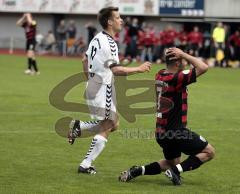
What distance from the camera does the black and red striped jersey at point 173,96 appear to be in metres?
8.85

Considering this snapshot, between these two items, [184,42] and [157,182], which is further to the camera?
[184,42]

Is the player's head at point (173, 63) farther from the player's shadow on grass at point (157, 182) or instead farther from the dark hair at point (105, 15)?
the player's shadow on grass at point (157, 182)

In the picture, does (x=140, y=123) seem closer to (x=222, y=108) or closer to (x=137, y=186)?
(x=222, y=108)

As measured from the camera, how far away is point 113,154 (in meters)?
11.6

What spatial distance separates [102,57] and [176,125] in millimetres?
1481

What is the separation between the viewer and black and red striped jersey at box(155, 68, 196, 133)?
8.85 metres

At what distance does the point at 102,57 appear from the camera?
9805 millimetres

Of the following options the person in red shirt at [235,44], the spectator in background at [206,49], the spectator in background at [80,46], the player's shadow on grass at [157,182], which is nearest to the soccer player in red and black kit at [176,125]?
the player's shadow on grass at [157,182]

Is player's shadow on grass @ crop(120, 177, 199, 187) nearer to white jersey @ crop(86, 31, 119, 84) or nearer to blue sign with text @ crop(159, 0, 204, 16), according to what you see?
white jersey @ crop(86, 31, 119, 84)

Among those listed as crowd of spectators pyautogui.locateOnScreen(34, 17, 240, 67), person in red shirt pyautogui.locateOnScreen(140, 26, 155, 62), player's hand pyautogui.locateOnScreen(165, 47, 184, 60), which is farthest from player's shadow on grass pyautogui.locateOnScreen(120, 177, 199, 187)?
person in red shirt pyautogui.locateOnScreen(140, 26, 155, 62)

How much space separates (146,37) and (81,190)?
31.7 m

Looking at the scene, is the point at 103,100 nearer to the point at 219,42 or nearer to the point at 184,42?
the point at 219,42

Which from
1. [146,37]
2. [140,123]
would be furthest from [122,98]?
[146,37]

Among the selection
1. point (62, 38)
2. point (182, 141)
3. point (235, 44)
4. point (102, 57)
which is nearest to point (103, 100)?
point (102, 57)
